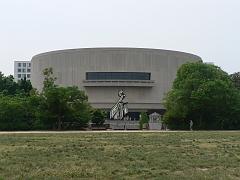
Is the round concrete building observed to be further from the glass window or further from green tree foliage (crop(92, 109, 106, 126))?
green tree foliage (crop(92, 109, 106, 126))

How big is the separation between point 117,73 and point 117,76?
2.03 ft

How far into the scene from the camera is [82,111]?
5816 centimetres

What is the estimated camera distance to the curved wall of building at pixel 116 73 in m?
101

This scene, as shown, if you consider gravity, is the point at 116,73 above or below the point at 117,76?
above

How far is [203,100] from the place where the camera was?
58844 millimetres

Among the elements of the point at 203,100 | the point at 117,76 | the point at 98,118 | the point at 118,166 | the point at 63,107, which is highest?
the point at 117,76

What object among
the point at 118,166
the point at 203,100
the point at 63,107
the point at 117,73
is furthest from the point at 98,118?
the point at 118,166

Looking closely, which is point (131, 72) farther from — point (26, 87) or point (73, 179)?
point (73, 179)

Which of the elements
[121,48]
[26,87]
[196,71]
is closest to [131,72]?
[121,48]

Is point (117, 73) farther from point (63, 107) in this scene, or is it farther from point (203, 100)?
point (63, 107)

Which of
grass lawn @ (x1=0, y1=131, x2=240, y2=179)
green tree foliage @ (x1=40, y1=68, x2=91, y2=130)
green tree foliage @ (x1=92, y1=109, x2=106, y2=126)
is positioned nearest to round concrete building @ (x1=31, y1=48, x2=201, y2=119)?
green tree foliage @ (x1=92, y1=109, x2=106, y2=126)

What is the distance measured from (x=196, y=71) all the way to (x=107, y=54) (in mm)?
41096

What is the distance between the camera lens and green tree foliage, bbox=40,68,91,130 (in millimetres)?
56375

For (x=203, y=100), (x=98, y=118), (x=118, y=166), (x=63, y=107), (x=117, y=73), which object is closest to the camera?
(x=118, y=166)
